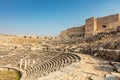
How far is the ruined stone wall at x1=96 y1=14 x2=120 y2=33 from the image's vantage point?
71.4 ft

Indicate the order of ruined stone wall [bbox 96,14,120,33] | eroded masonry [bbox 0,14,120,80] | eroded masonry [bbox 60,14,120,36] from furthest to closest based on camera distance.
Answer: eroded masonry [bbox 60,14,120,36] < ruined stone wall [bbox 96,14,120,33] < eroded masonry [bbox 0,14,120,80]

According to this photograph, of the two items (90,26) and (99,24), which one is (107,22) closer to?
(99,24)

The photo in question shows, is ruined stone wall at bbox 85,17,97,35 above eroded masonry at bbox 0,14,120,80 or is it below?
above

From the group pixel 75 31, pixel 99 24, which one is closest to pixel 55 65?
pixel 99 24

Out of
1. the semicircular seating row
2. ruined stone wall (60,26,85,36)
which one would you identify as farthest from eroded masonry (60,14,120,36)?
the semicircular seating row

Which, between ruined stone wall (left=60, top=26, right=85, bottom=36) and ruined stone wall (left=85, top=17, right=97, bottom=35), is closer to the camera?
ruined stone wall (left=85, top=17, right=97, bottom=35)

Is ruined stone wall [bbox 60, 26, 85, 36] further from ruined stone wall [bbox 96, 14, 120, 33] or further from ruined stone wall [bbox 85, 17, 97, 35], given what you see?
ruined stone wall [bbox 96, 14, 120, 33]

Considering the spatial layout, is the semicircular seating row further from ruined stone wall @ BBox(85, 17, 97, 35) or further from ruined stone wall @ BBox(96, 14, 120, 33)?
ruined stone wall @ BBox(85, 17, 97, 35)

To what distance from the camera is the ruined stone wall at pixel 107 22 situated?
2175cm

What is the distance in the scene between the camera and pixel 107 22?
2302cm

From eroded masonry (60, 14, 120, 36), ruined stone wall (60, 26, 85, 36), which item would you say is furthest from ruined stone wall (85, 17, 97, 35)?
ruined stone wall (60, 26, 85, 36)

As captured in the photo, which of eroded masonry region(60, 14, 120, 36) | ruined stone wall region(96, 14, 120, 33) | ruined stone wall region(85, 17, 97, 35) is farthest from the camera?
ruined stone wall region(85, 17, 97, 35)

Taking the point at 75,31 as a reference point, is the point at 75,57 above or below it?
below

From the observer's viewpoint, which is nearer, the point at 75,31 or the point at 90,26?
the point at 90,26
